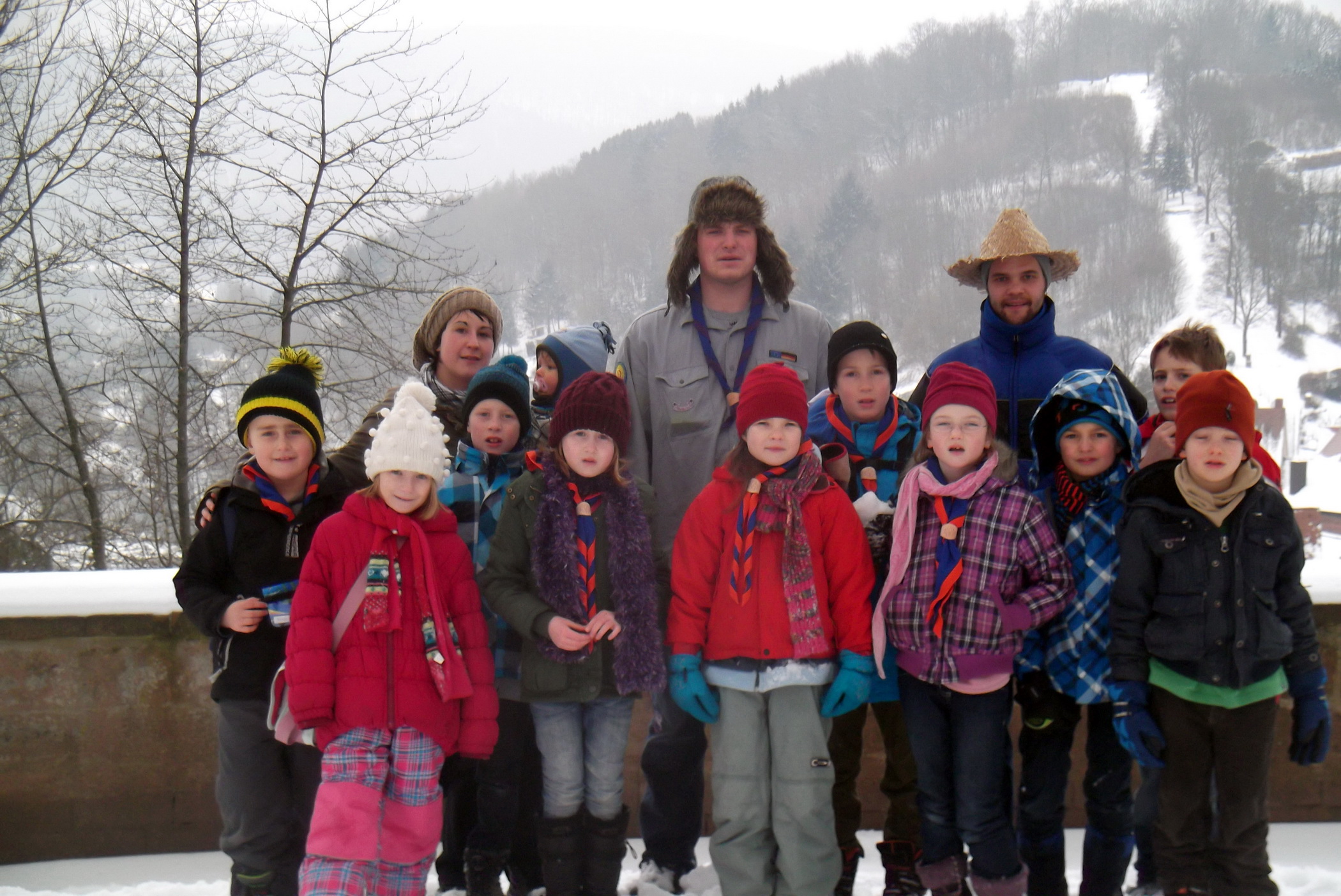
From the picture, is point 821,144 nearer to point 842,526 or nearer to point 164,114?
point 164,114

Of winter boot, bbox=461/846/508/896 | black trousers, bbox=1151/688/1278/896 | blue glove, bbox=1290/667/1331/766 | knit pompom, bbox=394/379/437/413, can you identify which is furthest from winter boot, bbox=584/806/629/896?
blue glove, bbox=1290/667/1331/766

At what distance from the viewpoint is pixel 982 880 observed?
8.55 ft

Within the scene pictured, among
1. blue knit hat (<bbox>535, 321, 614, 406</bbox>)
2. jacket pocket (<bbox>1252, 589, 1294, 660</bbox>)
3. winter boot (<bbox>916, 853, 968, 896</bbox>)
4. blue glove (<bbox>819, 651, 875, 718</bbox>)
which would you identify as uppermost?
blue knit hat (<bbox>535, 321, 614, 406</bbox>)

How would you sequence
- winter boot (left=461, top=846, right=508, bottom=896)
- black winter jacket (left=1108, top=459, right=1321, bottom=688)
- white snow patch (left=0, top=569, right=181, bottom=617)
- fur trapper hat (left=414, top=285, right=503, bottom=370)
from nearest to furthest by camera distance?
black winter jacket (left=1108, top=459, right=1321, bottom=688)
winter boot (left=461, top=846, right=508, bottom=896)
white snow patch (left=0, top=569, right=181, bottom=617)
fur trapper hat (left=414, top=285, right=503, bottom=370)

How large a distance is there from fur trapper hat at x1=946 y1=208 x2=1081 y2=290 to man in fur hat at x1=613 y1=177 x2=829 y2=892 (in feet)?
2.17

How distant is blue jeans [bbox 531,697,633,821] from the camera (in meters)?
2.71

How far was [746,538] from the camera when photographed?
8.86ft

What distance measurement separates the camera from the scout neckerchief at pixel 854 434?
2990 millimetres

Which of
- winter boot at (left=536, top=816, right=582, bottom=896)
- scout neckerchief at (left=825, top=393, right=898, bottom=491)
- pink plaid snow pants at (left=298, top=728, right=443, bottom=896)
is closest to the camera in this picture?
pink plaid snow pants at (left=298, top=728, right=443, bottom=896)

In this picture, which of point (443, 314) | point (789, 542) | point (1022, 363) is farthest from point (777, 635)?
point (443, 314)

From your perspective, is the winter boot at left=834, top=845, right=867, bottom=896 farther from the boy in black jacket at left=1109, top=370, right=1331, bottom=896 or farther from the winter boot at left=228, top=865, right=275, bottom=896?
the winter boot at left=228, top=865, right=275, bottom=896

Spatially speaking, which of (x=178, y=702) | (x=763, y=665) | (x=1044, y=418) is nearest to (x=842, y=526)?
(x=763, y=665)

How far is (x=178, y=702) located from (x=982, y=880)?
2876 mm

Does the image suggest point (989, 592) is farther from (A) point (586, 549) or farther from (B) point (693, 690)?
(A) point (586, 549)
